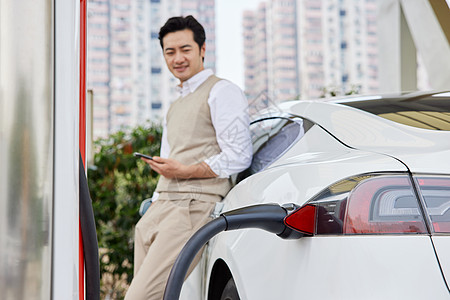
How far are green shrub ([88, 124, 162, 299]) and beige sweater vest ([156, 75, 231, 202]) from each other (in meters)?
2.58

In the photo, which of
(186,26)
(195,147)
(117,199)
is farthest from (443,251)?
(117,199)

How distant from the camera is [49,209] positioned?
986 millimetres

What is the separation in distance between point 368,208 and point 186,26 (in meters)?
1.41

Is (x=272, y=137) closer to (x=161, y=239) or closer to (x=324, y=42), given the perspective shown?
(x=161, y=239)

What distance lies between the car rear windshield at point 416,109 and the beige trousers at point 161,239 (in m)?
0.76

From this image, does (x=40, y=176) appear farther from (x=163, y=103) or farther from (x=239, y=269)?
(x=163, y=103)

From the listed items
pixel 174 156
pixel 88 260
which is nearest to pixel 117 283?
pixel 174 156

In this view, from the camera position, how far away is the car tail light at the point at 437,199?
119 centimetres

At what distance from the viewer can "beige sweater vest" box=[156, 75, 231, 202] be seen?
7.24ft

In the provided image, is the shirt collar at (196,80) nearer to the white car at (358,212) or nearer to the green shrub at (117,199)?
the white car at (358,212)

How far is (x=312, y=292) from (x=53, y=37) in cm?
84

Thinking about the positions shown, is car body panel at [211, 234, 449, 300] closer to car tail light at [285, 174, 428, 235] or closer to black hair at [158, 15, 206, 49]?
car tail light at [285, 174, 428, 235]

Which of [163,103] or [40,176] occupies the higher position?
[163,103]

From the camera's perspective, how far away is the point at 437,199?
1214 mm
